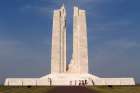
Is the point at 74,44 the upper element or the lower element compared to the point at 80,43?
lower

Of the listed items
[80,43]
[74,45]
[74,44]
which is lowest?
[74,45]

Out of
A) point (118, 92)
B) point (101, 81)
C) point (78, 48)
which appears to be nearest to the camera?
point (118, 92)

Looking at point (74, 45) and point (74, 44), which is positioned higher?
point (74, 44)

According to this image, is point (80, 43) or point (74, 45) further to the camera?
point (74, 45)

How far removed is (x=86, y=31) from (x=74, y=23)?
2301mm

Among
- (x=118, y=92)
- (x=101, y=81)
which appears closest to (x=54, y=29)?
(x=101, y=81)

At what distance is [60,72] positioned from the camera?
5381 cm

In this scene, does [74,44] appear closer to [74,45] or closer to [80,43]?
[74,45]

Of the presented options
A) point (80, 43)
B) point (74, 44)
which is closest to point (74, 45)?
point (74, 44)

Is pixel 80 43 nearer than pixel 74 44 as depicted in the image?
Yes

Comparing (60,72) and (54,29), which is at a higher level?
(54,29)

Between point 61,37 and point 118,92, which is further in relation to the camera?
point 61,37

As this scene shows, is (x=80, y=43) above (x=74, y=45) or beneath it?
above

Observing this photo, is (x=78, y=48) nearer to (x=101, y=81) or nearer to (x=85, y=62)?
(x=85, y=62)
